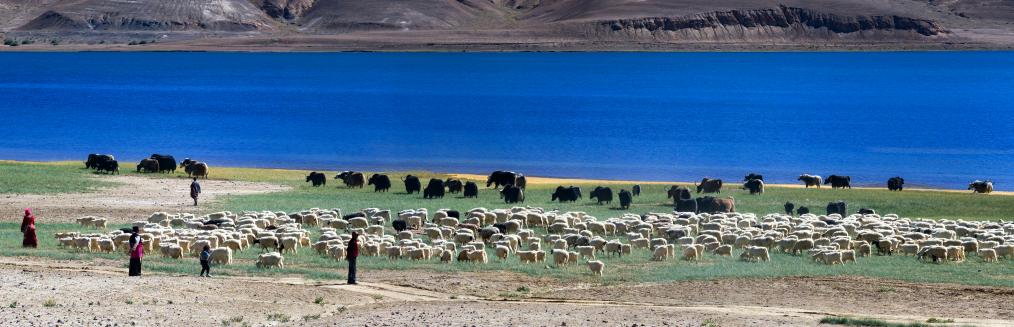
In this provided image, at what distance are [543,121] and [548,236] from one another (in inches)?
2824

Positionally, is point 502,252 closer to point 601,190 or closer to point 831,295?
point 831,295

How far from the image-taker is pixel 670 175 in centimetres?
6694

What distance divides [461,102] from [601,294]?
102m

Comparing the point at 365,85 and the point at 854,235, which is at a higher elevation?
the point at 365,85

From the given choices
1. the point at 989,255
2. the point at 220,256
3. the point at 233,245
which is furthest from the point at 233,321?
the point at 989,255

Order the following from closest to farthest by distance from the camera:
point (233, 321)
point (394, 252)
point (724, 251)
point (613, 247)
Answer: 1. point (233, 321)
2. point (394, 252)
3. point (613, 247)
4. point (724, 251)

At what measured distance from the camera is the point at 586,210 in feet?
140

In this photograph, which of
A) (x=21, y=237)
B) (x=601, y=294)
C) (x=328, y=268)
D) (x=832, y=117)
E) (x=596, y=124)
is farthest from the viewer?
(x=832, y=117)

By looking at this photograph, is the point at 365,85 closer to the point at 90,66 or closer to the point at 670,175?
the point at 90,66

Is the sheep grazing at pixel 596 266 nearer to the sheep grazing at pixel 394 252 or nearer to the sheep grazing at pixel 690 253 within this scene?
the sheep grazing at pixel 690 253

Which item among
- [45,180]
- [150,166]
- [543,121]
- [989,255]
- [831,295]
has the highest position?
[543,121]

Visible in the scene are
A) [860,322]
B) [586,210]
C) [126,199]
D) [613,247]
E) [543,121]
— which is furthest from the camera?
[543,121]

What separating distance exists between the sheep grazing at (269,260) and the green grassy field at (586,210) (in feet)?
0.56

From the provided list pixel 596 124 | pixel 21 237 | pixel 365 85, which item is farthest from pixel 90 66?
pixel 21 237
